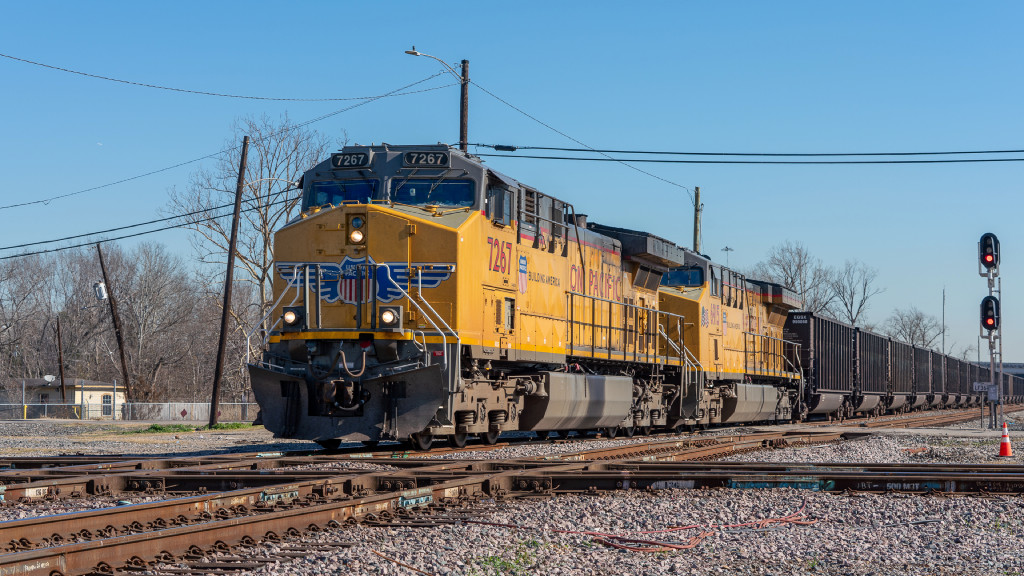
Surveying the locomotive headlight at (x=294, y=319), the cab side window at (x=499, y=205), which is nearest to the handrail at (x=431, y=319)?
the locomotive headlight at (x=294, y=319)

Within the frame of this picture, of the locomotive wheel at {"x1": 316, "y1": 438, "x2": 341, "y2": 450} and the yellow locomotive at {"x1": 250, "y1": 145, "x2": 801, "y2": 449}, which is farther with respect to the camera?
the locomotive wheel at {"x1": 316, "y1": 438, "x2": 341, "y2": 450}

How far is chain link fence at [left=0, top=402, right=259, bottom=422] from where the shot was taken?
42719mm

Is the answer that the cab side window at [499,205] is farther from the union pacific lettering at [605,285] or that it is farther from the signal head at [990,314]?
the signal head at [990,314]

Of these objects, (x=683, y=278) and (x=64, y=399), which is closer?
(x=683, y=278)

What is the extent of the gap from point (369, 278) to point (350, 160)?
1.78m

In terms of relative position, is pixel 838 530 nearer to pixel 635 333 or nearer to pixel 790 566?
pixel 790 566

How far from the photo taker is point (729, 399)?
78.6 ft

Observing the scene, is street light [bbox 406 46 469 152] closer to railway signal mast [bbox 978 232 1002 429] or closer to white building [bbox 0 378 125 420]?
railway signal mast [bbox 978 232 1002 429]

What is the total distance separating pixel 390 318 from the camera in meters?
13.0

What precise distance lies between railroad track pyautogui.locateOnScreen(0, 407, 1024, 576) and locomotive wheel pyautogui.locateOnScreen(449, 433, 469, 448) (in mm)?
1458

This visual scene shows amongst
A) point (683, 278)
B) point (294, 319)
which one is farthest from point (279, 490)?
point (683, 278)

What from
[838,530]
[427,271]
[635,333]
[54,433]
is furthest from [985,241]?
[54,433]

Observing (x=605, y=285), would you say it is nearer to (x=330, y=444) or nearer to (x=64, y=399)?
(x=330, y=444)

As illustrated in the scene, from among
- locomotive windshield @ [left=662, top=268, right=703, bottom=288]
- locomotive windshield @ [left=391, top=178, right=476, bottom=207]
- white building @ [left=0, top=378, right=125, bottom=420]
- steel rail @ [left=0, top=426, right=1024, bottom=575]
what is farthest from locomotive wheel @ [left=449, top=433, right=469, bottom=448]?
white building @ [left=0, top=378, right=125, bottom=420]
